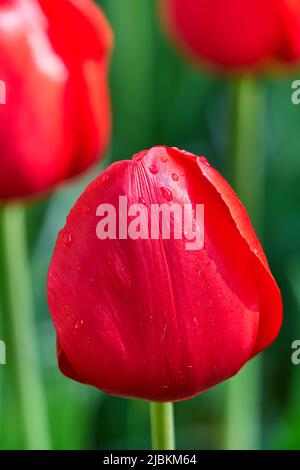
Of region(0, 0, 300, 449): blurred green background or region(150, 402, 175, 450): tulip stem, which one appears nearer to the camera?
region(150, 402, 175, 450): tulip stem

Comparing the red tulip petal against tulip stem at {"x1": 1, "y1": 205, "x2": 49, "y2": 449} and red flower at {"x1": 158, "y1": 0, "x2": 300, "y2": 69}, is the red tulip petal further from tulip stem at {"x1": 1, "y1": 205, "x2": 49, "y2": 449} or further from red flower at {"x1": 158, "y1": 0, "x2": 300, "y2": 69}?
red flower at {"x1": 158, "y1": 0, "x2": 300, "y2": 69}

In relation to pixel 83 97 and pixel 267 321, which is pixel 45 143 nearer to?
pixel 83 97

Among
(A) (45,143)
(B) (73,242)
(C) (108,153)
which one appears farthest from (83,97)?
(C) (108,153)

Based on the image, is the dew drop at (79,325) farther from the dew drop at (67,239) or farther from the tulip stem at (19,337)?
the tulip stem at (19,337)

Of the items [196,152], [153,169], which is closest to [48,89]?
[153,169]

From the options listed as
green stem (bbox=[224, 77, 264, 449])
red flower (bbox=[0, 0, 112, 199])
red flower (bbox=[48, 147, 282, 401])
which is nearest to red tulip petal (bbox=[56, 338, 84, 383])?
red flower (bbox=[48, 147, 282, 401])

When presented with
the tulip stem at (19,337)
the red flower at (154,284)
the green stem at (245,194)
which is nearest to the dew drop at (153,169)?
the red flower at (154,284)
